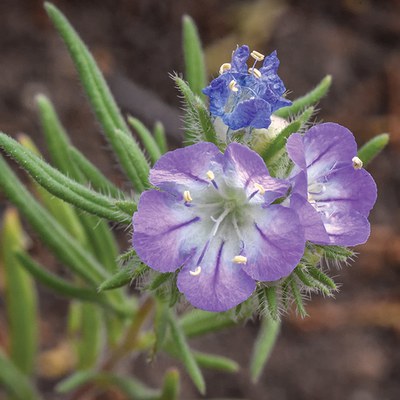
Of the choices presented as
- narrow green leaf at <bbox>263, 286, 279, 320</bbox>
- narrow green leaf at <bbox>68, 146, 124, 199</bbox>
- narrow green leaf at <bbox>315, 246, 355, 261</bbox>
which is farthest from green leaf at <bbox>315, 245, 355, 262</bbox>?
narrow green leaf at <bbox>68, 146, 124, 199</bbox>

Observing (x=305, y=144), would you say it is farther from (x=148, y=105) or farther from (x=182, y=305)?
(x=148, y=105)

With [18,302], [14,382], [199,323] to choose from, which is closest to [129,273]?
[199,323]

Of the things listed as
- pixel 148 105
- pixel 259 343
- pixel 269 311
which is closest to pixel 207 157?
pixel 269 311

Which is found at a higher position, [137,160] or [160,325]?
[137,160]

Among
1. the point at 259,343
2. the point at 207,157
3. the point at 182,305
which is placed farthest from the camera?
the point at 259,343

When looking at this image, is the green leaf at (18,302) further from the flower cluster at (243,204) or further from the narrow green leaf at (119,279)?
the flower cluster at (243,204)

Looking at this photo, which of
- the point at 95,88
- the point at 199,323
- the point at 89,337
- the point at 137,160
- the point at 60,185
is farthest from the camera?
the point at 89,337

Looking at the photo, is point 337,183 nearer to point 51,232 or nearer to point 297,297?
point 297,297

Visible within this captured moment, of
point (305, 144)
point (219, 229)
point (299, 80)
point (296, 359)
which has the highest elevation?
point (305, 144)
